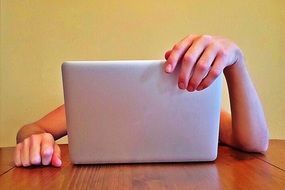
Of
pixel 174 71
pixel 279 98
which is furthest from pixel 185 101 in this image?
pixel 279 98

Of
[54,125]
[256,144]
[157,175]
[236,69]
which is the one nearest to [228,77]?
[236,69]

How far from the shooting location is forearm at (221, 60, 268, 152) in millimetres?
731

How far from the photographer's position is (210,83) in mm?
586

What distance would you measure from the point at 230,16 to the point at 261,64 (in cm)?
25

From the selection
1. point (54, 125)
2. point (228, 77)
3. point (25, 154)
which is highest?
point (228, 77)

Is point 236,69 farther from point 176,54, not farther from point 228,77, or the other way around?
point 176,54

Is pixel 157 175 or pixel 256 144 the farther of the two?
pixel 256 144

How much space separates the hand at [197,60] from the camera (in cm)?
57

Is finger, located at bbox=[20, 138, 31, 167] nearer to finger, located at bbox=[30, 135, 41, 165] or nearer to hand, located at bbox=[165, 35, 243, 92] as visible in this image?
finger, located at bbox=[30, 135, 41, 165]

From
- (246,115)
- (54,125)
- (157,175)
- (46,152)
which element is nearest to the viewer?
(157,175)

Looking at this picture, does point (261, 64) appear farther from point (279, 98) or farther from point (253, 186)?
point (253, 186)

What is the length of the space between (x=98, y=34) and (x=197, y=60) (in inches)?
43.3

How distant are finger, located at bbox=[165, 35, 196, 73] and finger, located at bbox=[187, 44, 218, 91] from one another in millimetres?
28

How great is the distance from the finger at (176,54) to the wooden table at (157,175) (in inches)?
6.1
